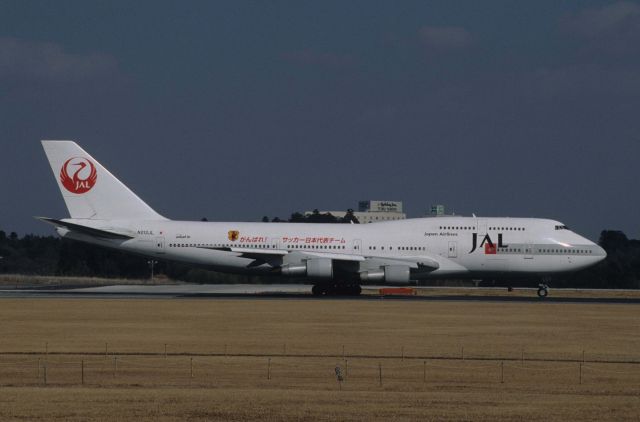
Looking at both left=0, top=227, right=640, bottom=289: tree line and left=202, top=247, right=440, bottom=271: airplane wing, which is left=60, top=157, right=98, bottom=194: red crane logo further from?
left=202, top=247, right=440, bottom=271: airplane wing

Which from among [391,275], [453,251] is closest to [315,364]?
[391,275]

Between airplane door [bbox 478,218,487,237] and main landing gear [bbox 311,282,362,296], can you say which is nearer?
airplane door [bbox 478,218,487,237]

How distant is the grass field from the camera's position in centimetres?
2109

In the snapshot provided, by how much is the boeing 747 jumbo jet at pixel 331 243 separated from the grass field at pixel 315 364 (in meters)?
11.9

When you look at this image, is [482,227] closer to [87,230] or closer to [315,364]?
[87,230]

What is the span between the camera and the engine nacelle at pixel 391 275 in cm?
6066

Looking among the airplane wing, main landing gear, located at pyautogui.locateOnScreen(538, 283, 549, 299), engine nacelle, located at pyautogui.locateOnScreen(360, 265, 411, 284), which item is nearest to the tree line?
main landing gear, located at pyautogui.locateOnScreen(538, 283, 549, 299)

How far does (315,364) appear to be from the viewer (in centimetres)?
2869

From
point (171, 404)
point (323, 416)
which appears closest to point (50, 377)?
point (171, 404)

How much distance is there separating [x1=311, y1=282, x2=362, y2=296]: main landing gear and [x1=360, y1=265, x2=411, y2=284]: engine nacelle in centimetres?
301

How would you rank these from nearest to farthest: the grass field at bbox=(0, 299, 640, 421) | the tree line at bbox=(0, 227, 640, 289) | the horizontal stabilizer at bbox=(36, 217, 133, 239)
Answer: the grass field at bbox=(0, 299, 640, 421) → the horizontal stabilizer at bbox=(36, 217, 133, 239) → the tree line at bbox=(0, 227, 640, 289)

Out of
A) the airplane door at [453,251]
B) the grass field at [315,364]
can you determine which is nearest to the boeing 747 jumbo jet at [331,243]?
the airplane door at [453,251]

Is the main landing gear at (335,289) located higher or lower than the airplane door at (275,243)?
lower

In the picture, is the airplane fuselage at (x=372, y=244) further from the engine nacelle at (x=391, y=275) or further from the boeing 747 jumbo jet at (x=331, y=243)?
the engine nacelle at (x=391, y=275)
